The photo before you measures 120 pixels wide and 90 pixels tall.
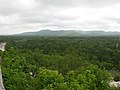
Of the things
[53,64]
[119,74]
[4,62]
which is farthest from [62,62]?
[4,62]

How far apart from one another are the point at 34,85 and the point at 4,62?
937cm

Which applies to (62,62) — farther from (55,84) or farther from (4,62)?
(55,84)

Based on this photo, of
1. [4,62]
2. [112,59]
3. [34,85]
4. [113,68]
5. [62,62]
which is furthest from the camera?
[112,59]

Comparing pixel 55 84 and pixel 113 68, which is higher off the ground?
pixel 55 84

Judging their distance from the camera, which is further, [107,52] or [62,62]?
[107,52]

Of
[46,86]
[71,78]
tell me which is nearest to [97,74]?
[71,78]

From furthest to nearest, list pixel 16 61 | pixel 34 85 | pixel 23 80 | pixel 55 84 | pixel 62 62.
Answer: pixel 62 62, pixel 16 61, pixel 23 80, pixel 34 85, pixel 55 84

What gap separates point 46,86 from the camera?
1061 inches

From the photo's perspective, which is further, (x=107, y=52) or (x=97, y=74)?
(x=107, y=52)

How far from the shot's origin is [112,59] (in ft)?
239

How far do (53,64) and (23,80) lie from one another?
1054 inches

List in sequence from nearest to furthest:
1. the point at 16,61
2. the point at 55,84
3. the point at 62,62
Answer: the point at 55,84 → the point at 16,61 → the point at 62,62

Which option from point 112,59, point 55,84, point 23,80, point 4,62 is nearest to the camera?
point 55,84

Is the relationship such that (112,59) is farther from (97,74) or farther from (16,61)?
(97,74)
